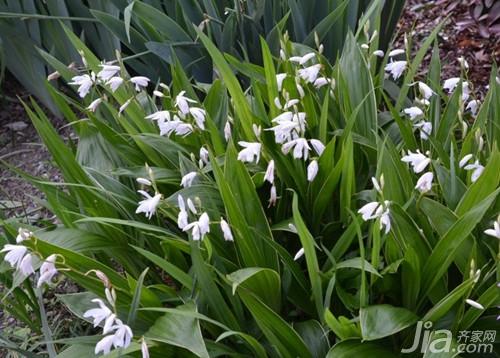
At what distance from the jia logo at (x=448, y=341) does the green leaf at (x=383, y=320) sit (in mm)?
42

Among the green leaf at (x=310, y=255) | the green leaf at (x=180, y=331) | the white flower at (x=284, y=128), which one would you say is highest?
the white flower at (x=284, y=128)

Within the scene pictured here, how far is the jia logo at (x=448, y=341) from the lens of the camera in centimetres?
152

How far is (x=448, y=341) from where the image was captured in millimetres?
1524

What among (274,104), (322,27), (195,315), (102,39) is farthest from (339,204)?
(102,39)

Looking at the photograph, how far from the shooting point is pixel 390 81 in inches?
101

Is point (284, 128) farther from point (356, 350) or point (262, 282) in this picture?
point (356, 350)

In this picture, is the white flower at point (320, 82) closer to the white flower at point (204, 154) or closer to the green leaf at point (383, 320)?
the white flower at point (204, 154)

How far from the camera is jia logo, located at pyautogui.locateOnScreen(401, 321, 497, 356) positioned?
4.97 ft

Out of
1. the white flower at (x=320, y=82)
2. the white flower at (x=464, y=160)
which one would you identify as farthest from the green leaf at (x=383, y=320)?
the white flower at (x=320, y=82)

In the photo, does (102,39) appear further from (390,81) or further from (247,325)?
(247,325)

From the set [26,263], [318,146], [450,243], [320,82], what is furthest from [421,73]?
[26,263]

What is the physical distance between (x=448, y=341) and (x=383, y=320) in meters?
0.14

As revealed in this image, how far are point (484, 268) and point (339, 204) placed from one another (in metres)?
0.45

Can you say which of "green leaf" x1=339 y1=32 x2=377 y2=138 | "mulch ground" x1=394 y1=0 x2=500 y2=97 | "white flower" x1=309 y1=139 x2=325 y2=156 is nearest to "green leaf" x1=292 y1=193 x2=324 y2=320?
"white flower" x1=309 y1=139 x2=325 y2=156
